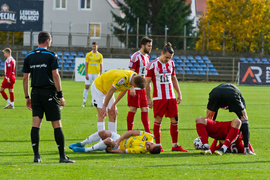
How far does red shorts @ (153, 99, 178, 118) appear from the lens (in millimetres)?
9023

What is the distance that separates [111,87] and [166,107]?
4.58ft

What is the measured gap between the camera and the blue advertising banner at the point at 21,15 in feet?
152

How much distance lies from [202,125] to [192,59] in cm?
3620

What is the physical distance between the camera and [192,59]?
44.2m

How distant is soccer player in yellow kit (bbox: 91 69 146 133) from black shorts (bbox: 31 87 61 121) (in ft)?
4.06

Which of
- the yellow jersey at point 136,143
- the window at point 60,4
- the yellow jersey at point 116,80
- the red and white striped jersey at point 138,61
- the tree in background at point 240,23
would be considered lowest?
the yellow jersey at point 136,143

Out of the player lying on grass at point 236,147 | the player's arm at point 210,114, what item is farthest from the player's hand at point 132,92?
the player lying on grass at point 236,147

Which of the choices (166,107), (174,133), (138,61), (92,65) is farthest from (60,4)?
(174,133)

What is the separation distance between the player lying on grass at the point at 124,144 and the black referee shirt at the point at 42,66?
1.62 metres

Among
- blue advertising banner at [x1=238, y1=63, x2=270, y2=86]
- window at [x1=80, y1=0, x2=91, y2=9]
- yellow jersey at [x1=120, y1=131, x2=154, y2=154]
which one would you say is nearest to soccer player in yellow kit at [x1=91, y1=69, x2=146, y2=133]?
yellow jersey at [x1=120, y1=131, x2=154, y2=154]

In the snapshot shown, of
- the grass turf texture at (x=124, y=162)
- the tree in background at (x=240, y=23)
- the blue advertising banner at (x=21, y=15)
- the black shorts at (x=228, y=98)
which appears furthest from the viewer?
the tree in background at (x=240, y=23)

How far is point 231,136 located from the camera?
8273 mm

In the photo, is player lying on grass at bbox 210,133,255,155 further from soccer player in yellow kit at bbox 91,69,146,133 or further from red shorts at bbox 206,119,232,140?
soccer player in yellow kit at bbox 91,69,146,133

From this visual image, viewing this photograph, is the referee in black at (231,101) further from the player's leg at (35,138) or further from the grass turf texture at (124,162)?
the player's leg at (35,138)
